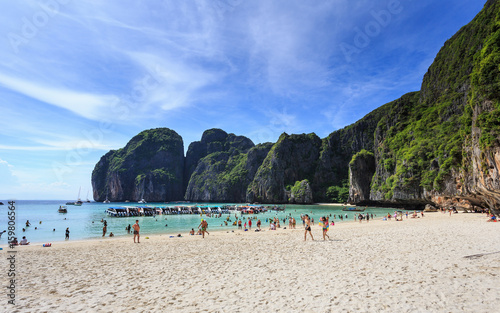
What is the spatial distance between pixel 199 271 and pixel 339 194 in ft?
385

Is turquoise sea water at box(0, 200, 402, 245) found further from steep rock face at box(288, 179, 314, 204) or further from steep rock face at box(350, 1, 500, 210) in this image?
steep rock face at box(288, 179, 314, 204)

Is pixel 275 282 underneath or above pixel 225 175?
underneath

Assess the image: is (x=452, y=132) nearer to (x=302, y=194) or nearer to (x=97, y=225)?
(x=302, y=194)

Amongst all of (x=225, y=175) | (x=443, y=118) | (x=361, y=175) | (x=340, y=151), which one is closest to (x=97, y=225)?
(x=443, y=118)

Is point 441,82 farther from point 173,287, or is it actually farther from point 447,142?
point 173,287

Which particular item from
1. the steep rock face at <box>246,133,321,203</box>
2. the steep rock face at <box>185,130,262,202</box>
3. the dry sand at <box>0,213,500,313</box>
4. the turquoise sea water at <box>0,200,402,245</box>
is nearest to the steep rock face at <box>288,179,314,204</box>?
the steep rock face at <box>246,133,321,203</box>

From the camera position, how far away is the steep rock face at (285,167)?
5153 inches

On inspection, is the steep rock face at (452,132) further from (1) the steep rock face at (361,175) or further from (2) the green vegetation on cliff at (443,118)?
(1) the steep rock face at (361,175)

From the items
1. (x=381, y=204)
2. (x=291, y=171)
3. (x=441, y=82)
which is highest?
(x=441, y=82)

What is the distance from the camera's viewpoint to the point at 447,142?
52.7 meters

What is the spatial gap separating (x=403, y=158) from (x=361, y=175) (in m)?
35.9

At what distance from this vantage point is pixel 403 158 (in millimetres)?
65688

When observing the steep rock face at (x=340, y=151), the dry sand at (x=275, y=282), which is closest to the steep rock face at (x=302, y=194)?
the steep rock face at (x=340, y=151)

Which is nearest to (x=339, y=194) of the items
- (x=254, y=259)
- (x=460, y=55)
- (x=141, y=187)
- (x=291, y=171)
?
(x=291, y=171)
